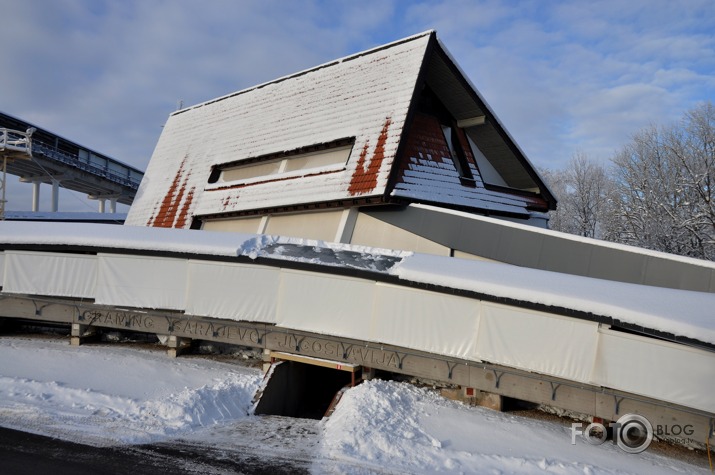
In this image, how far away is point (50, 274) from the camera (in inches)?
478

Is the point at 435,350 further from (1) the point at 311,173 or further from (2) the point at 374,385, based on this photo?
(1) the point at 311,173

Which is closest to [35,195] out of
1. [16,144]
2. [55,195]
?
[55,195]

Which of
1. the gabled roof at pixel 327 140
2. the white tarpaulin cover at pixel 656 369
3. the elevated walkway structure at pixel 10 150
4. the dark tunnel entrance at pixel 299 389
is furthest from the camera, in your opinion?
the elevated walkway structure at pixel 10 150

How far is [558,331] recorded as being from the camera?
8547 millimetres

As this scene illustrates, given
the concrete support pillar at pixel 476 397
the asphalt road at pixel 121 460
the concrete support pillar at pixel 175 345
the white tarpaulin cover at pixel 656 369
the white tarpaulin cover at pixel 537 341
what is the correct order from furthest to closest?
1. the concrete support pillar at pixel 175 345
2. the concrete support pillar at pixel 476 397
3. the white tarpaulin cover at pixel 537 341
4. the white tarpaulin cover at pixel 656 369
5. the asphalt road at pixel 121 460

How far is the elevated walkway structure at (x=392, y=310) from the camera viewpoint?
7.99m

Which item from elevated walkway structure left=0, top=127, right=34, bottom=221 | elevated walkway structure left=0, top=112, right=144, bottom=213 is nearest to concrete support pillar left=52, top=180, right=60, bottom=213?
elevated walkway structure left=0, top=112, right=144, bottom=213

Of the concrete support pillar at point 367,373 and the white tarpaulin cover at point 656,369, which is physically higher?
the white tarpaulin cover at point 656,369

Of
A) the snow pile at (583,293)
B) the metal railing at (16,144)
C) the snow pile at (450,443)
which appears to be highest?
the metal railing at (16,144)

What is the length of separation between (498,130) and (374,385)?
1167cm

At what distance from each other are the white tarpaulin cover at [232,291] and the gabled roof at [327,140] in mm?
4546

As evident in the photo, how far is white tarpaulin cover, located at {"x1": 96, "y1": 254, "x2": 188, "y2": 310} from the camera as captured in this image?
37.4 ft

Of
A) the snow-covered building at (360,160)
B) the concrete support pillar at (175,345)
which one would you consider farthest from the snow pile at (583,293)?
the concrete support pillar at (175,345)

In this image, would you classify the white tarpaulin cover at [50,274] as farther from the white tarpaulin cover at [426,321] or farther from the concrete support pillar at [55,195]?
the concrete support pillar at [55,195]
